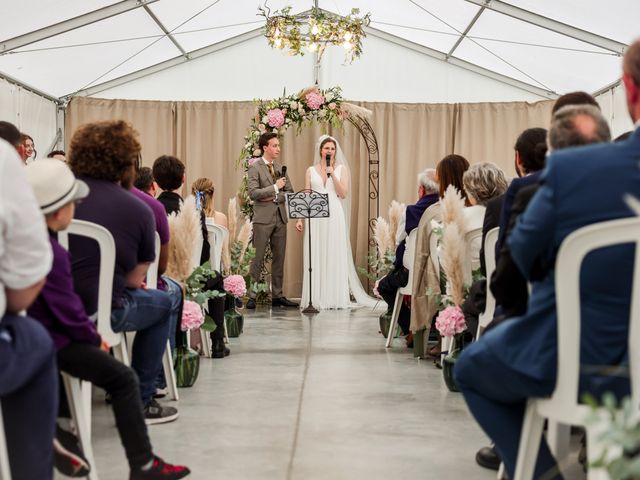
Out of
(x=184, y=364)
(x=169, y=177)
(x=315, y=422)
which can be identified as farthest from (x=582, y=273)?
(x=169, y=177)

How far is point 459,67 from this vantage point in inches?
442

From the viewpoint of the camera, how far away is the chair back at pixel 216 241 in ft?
20.3

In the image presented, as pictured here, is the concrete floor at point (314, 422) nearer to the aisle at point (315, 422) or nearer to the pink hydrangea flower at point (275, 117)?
the aisle at point (315, 422)

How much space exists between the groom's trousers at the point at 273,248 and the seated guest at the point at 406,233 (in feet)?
9.62

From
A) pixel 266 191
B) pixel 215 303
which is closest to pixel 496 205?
pixel 215 303

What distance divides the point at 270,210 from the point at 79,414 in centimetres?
680

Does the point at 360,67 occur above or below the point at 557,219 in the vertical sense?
above

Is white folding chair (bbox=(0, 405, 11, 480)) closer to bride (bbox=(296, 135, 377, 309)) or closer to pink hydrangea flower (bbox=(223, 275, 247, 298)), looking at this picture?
pink hydrangea flower (bbox=(223, 275, 247, 298))

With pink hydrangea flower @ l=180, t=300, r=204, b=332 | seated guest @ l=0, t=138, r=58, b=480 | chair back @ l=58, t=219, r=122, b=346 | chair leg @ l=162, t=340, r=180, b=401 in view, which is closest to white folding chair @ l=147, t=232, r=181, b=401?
chair leg @ l=162, t=340, r=180, b=401

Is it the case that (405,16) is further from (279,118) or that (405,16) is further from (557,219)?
(557,219)

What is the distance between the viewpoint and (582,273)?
223 cm

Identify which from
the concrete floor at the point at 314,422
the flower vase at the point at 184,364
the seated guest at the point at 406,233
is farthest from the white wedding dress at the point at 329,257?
the flower vase at the point at 184,364

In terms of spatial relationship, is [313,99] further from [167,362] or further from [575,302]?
[575,302]

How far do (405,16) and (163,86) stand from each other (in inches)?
122
